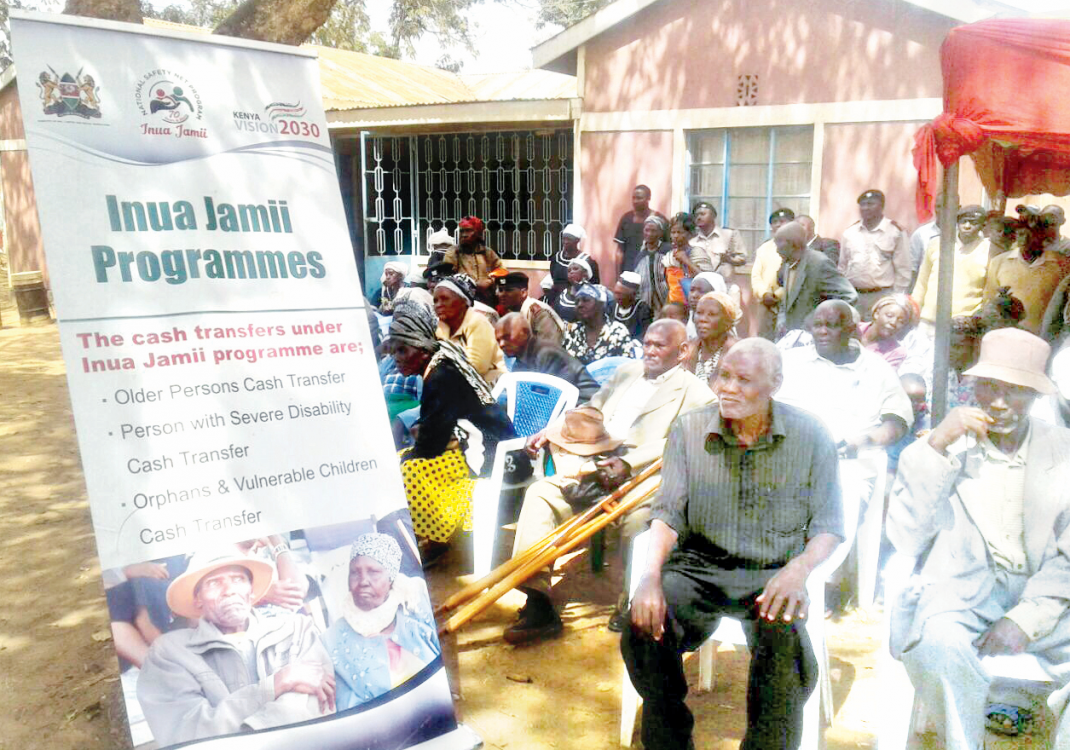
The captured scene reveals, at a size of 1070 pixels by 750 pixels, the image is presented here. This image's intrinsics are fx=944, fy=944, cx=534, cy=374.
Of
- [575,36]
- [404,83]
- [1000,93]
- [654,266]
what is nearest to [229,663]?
[1000,93]

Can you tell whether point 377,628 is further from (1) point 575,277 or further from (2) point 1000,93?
(1) point 575,277

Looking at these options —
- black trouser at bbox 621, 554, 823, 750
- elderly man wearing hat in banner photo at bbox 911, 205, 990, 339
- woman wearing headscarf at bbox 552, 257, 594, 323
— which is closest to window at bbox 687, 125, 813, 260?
woman wearing headscarf at bbox 552, 257, 594, 323

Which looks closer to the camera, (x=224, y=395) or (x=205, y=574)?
(x=205, y=574)

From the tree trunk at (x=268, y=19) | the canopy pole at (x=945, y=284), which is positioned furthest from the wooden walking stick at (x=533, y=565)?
the tree trunk at (x=268, y=19)

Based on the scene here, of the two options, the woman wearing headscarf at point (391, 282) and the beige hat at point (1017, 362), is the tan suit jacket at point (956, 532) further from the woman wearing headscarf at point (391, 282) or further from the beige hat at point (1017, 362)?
the woman wearing headscarf at point (391, 282)

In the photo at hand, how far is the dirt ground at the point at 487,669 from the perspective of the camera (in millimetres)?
3146

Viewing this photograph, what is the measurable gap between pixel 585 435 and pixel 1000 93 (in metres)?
2.20

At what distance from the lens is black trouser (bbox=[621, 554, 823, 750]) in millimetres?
2682

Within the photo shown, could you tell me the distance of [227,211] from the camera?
267cm

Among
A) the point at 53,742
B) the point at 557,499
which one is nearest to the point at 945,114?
the point at 557,499

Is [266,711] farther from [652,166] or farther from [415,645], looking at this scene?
[652,166]

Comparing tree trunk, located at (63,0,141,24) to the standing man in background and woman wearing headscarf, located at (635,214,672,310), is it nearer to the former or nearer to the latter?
woman wearing headscarf, located at (635,214,672,310)

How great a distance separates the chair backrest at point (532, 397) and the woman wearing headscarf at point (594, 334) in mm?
719

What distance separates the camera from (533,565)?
3629 millimetres
